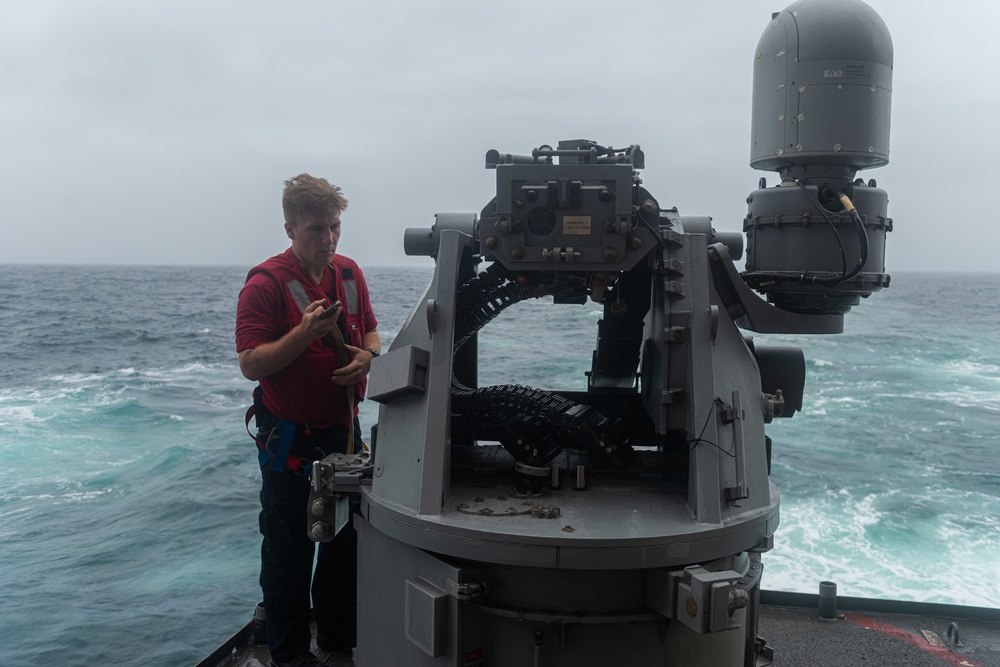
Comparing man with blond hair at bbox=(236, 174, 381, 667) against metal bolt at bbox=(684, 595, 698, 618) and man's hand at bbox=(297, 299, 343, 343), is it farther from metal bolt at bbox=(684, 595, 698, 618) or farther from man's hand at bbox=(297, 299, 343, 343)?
metal bolt at bbox=(684, 595, 698, 618)

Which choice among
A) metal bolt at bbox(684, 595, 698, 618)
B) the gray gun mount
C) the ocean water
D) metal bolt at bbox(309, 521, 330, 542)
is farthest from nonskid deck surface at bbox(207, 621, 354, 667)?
the ocean water

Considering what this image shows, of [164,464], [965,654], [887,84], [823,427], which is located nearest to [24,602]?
[164,464]

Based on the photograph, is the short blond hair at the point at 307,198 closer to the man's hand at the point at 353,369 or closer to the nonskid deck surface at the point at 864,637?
the man's hand at the point at 353,369

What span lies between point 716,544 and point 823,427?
15.3m

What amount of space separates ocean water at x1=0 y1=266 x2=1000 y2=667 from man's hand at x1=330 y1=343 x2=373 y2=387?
22.1 feet

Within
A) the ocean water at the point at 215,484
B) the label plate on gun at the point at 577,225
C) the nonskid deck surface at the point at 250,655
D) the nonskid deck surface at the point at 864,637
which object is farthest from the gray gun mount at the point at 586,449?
the ocean water at the point at 215,484

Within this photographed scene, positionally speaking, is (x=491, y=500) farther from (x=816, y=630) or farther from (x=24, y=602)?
(x=24, y=602)

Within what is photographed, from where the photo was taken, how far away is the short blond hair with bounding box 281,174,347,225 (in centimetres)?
378

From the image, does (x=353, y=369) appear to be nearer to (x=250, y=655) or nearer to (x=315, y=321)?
(x=315, y=321)

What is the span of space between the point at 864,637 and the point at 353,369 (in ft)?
12.3

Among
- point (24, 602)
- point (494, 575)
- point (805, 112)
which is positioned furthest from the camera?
point (24, 602)

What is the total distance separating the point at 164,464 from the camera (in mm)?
14648

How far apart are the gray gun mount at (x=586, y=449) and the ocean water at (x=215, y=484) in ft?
22.5

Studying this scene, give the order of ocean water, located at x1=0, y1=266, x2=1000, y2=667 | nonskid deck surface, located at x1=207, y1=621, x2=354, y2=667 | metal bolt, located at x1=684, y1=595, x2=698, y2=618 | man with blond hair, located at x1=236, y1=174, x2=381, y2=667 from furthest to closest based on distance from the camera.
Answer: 1. ocean water, located at x1=0, y1=266, x2=1000, y2=667
2. nonskid deck surface, located at x1=207, y1=621, x2=354, y2=667
3. man with blond hair, located at x1=236, y1=174, x2=381, y2=667
4. metal bolt, located at x1=684, y1=595, x2=698, y2=618
